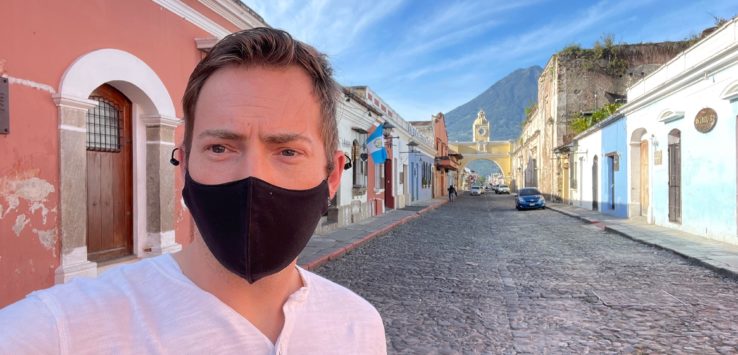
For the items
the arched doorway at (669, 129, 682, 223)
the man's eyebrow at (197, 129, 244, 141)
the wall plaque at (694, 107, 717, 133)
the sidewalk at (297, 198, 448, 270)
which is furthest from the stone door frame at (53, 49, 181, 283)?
the arched doorway at (669, 129, 682, 223)

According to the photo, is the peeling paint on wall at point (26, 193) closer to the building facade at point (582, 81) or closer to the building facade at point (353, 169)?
the building facade at point (353, 169)

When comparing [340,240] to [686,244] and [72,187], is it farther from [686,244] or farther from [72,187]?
[686,244]

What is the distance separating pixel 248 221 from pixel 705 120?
12260 millimetres

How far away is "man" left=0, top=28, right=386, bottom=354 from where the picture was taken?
1.04 metres

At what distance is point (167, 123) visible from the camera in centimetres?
619

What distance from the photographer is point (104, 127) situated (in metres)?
5.69

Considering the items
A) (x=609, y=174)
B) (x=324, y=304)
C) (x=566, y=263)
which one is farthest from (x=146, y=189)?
(x=609, y=174)

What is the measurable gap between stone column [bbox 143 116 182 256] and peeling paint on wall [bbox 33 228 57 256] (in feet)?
5.06

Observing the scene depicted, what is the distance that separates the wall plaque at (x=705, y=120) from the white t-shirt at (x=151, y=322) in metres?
11.9

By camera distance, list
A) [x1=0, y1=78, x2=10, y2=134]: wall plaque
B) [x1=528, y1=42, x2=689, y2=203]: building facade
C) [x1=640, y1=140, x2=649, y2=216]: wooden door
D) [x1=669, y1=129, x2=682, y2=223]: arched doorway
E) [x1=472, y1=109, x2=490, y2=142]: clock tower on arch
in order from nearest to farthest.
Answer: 1. [x1=0, y1=78, x2=10, y2=134]: wall plaque
2. [x1=669, y1=129, x2=682, y2=223]: arched doorway
3. [x1=640, y1=140, x2=649, y2=216]: wooden door
4. [x1=528, y1=42, x2=689, y2=203]: building facade
5. [x1=472, y1=109, x2=490, y2=142]: clock tower on arch

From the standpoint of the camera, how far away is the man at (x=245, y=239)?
1044mm

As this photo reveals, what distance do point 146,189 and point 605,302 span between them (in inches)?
228

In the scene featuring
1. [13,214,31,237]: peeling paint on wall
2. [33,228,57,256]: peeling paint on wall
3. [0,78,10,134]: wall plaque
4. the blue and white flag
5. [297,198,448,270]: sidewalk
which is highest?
the blue and white flag

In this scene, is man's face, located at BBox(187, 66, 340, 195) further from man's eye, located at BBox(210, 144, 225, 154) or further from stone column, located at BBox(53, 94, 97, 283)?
stone column, located at BBox(53, 94, 97, 283)
